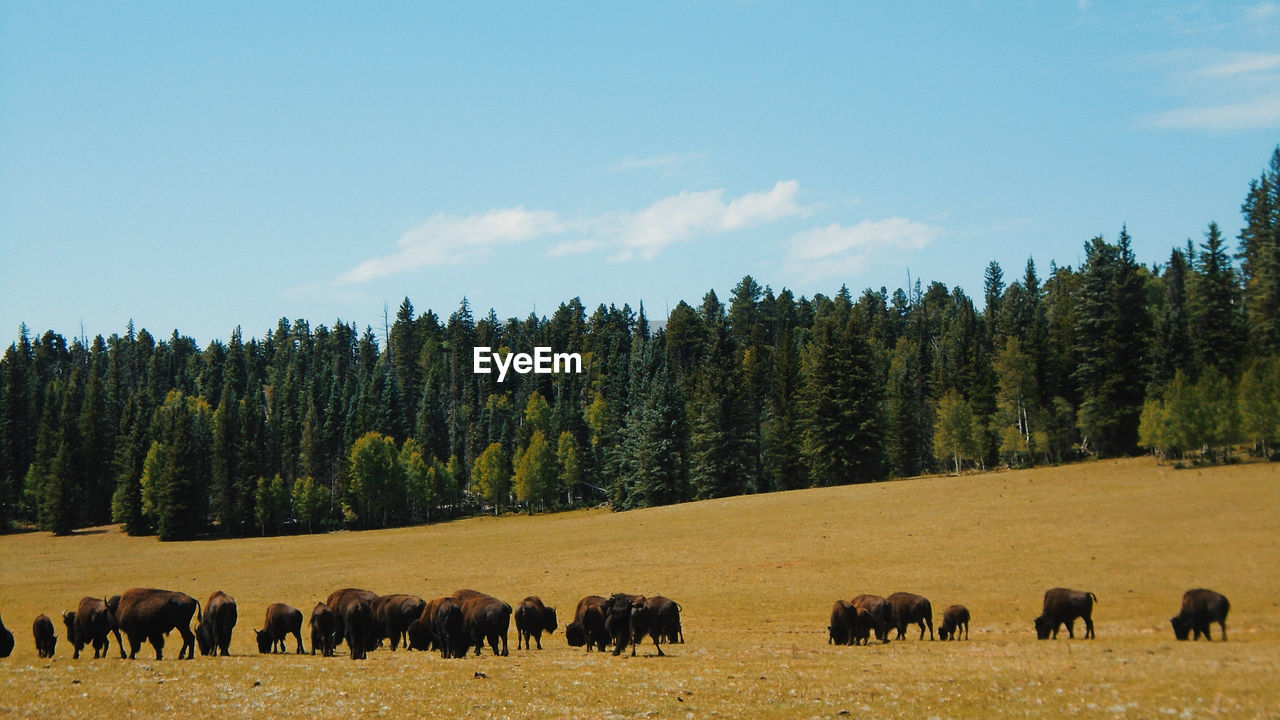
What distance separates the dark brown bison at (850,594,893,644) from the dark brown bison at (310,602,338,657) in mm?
16249

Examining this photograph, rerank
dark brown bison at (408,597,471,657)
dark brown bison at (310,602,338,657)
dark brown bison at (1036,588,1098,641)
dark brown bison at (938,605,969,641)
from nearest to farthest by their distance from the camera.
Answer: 1. dark brown bison at (408,597,471,657)
2. dark brown bison at (310,602,338,657)
3. dark brown bison at (1036,588,1098,641)
4. dark brown bison at (938,605,969,641)

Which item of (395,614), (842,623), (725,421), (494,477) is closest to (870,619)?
(842,623)

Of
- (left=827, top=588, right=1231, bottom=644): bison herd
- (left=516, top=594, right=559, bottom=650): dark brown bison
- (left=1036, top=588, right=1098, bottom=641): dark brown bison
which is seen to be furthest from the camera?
(left=516, top=594, right=559, bottom=650): dark brown bison

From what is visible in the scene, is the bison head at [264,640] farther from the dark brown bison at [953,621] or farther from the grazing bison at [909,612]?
the dark brown bison at [953,621]

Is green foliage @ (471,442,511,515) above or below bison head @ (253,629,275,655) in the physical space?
above

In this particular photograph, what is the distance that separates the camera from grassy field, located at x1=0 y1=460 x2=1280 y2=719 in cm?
1764

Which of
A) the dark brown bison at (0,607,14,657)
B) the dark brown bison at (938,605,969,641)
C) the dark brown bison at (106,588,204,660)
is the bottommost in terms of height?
the dark brown bison at (938,605,969,641)

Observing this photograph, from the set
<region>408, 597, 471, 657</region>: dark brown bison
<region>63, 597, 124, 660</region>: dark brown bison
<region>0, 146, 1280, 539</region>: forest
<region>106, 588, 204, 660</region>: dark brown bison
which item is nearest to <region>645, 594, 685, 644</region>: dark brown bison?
<region>408, 597, 471, 657</region>: dark brown bison

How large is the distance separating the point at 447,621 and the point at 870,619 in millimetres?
13258

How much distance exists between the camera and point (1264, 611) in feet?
102

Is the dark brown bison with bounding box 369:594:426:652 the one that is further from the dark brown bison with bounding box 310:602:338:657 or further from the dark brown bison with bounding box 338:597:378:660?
the dark brown bison with bounding box 310:602:338:657

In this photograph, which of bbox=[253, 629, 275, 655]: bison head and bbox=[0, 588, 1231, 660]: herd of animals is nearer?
bbox=[0, 588, 1231, 660]: herd of animals

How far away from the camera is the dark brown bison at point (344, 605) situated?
28.4 metres

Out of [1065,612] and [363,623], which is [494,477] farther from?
[1065,612]
